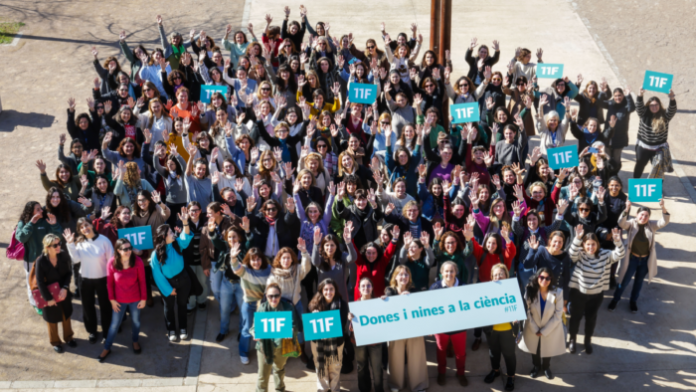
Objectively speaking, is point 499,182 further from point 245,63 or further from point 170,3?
point 170,3

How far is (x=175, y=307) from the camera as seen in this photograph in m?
9.47

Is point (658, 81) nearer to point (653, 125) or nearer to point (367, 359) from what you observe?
point (653, 125)

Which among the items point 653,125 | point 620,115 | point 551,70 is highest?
point 551,70

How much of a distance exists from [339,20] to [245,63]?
736 cm

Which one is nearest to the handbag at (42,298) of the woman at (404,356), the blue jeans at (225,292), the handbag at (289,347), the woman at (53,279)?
the woman at (53,279)

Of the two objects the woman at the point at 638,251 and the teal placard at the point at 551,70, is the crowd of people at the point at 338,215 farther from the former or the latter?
the teal placard at the point at 551,70

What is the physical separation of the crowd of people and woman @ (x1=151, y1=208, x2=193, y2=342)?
2 cm

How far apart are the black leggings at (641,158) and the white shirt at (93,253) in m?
8.62

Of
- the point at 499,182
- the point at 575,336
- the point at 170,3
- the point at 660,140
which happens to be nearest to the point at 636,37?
the point at 660,140

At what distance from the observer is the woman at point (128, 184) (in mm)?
9766

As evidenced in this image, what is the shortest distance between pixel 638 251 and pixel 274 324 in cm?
498

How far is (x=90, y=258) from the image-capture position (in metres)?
8.54

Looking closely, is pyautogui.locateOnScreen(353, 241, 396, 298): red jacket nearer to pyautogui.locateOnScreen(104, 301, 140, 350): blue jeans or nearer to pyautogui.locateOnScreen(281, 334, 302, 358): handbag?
pyautogui.locateOnScreen(281, 334, 302, 358): handbag

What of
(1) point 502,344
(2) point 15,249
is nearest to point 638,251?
(1) point 502,344
